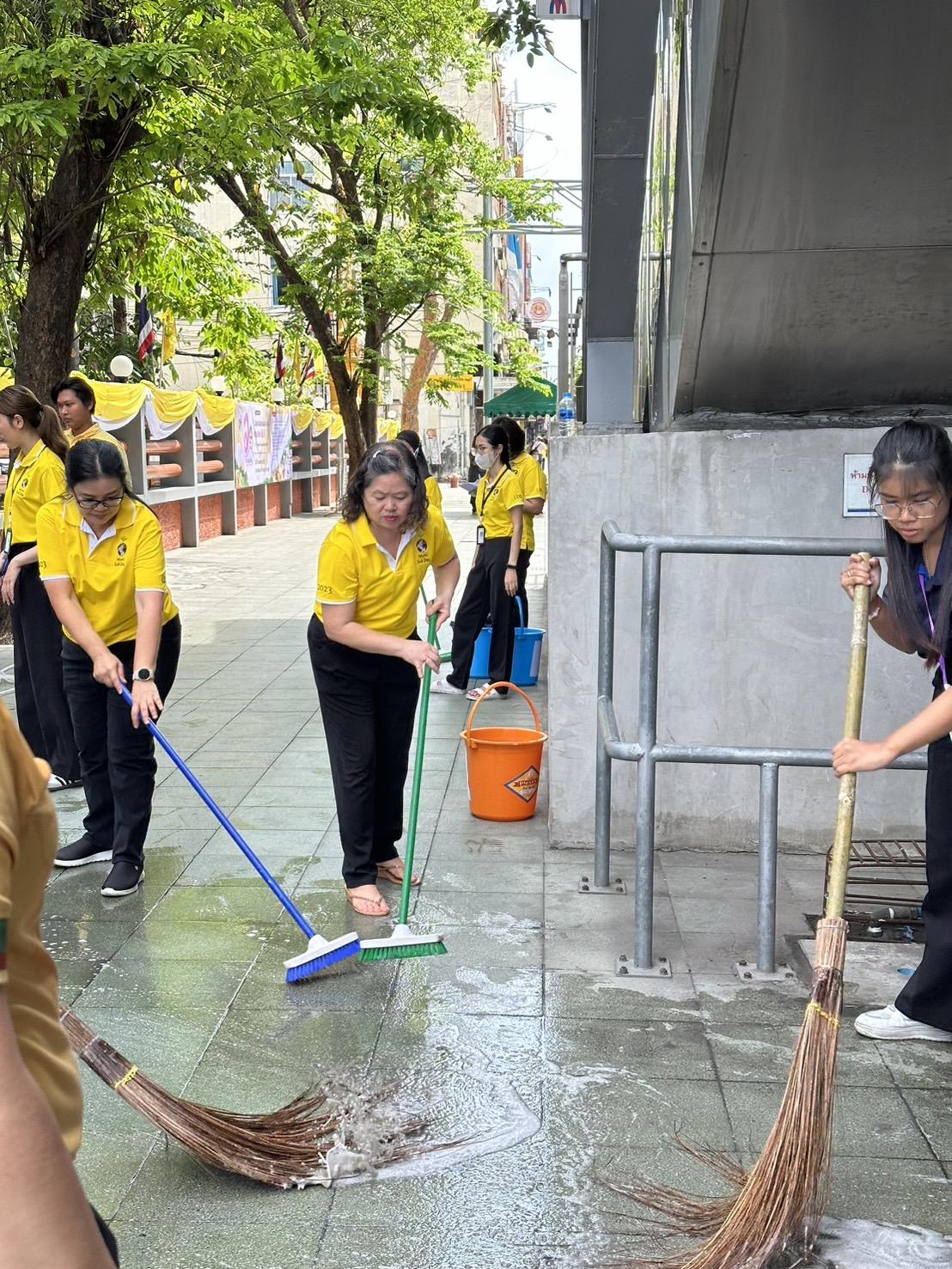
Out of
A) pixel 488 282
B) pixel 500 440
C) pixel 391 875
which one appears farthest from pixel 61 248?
pixel 488 282

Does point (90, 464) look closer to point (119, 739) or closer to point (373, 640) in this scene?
point (119, 739)

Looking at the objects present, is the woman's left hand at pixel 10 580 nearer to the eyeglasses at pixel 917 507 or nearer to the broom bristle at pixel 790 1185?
the eyeglasses at pixel 917 507

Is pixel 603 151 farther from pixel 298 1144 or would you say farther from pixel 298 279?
pixel 298 279

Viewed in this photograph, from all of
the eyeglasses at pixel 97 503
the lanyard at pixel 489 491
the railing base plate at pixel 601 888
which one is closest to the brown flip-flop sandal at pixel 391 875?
the railing base plate at pixel 601 888

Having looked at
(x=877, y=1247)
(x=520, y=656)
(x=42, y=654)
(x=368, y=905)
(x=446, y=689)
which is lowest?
(x=446, y=689)

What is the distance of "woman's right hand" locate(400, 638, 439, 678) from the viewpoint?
4258 mm

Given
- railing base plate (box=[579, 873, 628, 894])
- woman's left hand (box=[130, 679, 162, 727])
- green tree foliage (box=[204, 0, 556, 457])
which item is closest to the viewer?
woman's left hand (box=[130, 679, 162, 727])

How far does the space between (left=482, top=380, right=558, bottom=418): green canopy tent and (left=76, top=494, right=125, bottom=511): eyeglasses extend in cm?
2745

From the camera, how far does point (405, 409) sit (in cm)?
2867

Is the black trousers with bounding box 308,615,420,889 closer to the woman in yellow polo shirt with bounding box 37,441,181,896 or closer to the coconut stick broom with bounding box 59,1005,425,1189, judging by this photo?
the woman in yellow polo shirt with bounding box 37,441,181,896

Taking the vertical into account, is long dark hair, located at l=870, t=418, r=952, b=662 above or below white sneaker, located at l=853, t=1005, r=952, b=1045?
above

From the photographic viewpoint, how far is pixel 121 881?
4785 millimetres

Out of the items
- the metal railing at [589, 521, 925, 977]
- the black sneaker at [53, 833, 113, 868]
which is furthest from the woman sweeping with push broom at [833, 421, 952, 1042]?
the black sneaker at [53, 833, 113, 868]

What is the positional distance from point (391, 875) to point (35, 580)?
2278mm
